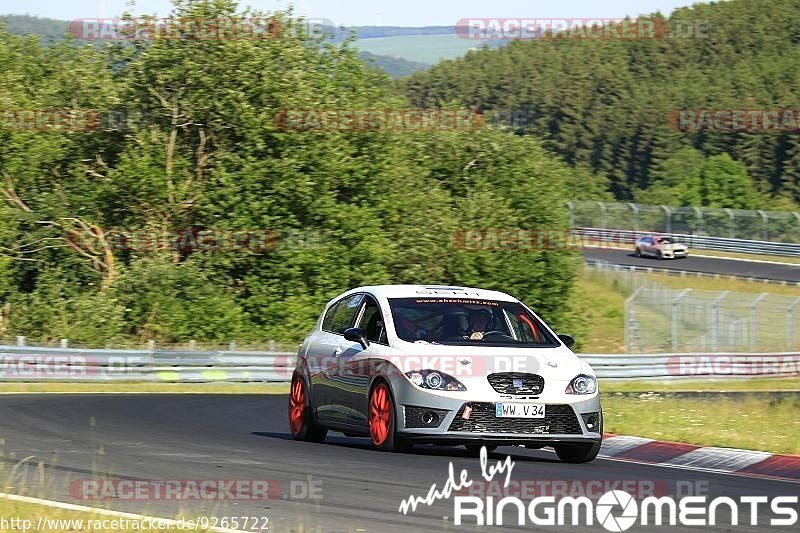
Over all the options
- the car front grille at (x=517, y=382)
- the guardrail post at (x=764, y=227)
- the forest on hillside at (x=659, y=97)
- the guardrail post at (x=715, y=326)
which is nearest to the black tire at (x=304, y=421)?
Result: the car front grille at (x=517, y=382)

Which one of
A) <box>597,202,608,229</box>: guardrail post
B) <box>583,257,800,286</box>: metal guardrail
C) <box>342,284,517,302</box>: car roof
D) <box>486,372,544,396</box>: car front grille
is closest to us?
<box>486,372,544,396</box>: car front grille

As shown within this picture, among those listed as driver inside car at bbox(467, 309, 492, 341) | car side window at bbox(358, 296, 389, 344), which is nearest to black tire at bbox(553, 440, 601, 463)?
driver inside car at bbox(467, 309, 492, 341)

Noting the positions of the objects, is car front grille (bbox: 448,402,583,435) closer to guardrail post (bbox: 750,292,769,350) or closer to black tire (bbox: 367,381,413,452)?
black tire (bbox: 367,381,413,452)

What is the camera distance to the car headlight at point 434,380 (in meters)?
11.2

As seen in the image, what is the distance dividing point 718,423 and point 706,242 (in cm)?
5668

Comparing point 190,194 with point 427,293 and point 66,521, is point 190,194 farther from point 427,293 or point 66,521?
point 66,521

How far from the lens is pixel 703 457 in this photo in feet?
40.6

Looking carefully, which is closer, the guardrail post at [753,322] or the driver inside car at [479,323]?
the driver inside car at [479,323]

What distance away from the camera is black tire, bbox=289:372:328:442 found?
13.4 m

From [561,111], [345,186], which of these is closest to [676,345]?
[345,186]

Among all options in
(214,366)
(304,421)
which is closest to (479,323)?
(304,421)

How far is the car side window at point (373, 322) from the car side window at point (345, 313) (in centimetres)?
22

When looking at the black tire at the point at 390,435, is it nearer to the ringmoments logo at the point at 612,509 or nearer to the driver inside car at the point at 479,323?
the driver inside car at the point at 479,323

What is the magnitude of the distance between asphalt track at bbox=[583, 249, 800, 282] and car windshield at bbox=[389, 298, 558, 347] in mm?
47332
